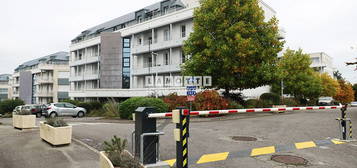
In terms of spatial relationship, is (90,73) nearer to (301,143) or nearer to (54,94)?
(54,94)

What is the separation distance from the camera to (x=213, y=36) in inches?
832

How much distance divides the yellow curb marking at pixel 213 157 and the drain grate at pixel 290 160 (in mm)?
1249

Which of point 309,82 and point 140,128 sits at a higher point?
point 309,82

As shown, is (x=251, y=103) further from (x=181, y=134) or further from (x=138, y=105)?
(x=181, y=134)

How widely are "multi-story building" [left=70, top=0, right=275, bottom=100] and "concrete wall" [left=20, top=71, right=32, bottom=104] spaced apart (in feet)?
128

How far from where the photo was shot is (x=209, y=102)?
18.7 m

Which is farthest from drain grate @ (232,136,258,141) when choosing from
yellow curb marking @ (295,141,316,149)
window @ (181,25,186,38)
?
window @ (181,25,186,38)

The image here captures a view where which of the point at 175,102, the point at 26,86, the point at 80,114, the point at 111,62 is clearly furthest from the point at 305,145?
the point at 26,86

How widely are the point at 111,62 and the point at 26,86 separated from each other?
5044 cm

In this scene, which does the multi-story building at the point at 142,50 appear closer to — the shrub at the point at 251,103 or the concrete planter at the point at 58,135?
the shrub at the point at 251,103

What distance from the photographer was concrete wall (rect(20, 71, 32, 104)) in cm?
7550

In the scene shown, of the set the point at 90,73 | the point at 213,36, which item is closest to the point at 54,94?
the point at 90,73

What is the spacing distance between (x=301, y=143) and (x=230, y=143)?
2.36m

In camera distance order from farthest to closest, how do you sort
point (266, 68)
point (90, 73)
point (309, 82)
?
point (90, 73) → point (309, 82) → point (266, 68)
